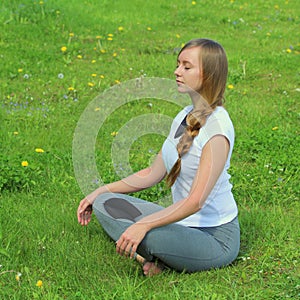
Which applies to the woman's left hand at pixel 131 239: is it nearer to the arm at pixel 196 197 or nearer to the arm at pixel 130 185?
the arm at pixel 196 197

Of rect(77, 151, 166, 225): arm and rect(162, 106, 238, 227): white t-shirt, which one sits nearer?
rect(162, 106, 238, 227): white t-shirt

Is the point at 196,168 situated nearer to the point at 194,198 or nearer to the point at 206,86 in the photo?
the point at 194,198

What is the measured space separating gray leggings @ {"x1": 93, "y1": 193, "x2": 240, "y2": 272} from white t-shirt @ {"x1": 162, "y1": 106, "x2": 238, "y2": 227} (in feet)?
0.20

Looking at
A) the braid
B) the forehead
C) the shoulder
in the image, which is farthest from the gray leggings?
the forehead

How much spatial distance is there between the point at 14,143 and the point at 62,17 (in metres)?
3.67

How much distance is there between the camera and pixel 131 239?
3104mm

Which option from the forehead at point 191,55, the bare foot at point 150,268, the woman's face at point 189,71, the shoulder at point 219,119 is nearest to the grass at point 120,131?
the bare foot at point 150,268

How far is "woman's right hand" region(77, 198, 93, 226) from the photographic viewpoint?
3516 millimetres

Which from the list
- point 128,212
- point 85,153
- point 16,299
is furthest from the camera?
point 85,153

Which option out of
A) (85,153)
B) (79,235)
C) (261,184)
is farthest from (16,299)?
(261,184)

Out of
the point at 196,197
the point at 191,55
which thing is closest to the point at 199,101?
the point at 191,55

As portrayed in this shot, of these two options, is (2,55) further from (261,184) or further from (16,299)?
(16,299)

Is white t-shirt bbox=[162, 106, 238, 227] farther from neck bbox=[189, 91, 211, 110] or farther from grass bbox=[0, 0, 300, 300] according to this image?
grass bbox=[0, 0, 300, 300]

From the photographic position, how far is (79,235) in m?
3.66
